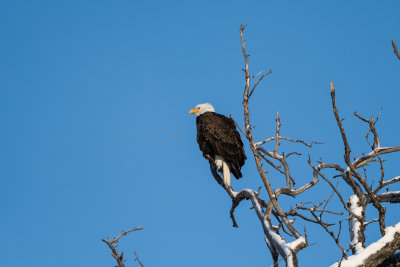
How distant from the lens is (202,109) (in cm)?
816

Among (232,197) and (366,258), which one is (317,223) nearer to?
(366,258)

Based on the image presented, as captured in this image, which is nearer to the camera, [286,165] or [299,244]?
[299,244]

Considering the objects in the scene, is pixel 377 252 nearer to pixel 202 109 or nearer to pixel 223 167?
pixel 223 167

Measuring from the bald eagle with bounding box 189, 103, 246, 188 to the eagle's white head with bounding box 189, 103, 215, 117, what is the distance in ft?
2.29

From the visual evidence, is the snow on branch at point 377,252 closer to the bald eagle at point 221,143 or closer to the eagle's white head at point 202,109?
the bald eagle at point 221,143

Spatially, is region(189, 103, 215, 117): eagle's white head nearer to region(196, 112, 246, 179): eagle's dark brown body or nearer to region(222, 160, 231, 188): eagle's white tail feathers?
region(196, 112, 246, 179): eagle's dark brown body

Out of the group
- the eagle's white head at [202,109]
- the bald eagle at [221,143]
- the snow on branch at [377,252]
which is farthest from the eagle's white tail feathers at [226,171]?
the snow on branch at [377,252]

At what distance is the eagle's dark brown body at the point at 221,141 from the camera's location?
6.62m

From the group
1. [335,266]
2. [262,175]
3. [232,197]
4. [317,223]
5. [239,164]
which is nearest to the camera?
[335,266]

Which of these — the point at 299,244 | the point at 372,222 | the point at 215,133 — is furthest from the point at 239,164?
the point at 299,244

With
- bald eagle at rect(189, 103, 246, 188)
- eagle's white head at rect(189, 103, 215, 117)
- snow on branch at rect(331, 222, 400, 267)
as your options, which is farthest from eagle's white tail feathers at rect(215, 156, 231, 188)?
snow on branch at rect(331, 222, 400, 267)

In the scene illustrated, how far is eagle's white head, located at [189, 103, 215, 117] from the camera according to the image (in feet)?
26.6

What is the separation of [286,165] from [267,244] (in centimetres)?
74

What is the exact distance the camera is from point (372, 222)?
12.5 ft
